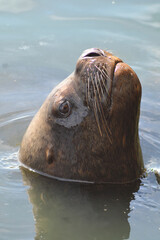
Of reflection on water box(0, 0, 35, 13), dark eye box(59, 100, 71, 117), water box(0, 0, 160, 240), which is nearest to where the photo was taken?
water box(0, 0, 160, 240)

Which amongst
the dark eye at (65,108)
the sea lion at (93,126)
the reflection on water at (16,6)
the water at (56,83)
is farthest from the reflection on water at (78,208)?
the reflection on water at (16,6)

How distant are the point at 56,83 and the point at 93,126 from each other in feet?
9.50

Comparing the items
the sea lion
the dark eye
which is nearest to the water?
the sea lion

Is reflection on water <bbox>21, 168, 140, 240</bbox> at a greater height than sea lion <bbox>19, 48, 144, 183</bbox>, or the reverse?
sea lion <bbox>19, 48, 144, 183</bbox>

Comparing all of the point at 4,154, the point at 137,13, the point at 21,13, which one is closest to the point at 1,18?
the point at 21,13

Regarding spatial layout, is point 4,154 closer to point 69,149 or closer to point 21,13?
point 69,149

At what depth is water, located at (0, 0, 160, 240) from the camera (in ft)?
15.2

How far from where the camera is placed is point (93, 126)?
502 cm

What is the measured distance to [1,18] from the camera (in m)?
10.1

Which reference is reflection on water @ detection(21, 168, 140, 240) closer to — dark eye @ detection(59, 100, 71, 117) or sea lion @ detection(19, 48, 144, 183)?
sea lion @ detection(19, 48, 144, 183)

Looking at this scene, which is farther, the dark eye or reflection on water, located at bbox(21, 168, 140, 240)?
the dark eye

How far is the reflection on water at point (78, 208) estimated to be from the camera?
14.8 feet

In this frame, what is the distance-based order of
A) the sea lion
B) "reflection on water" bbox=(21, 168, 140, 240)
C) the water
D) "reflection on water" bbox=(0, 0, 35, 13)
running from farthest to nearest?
1. "reflection on water" bbox=(0, 0, 35, 13)
2. the sea lion
3. the water
4. "reflection on water" bbox=(21, 168, 140, 240)

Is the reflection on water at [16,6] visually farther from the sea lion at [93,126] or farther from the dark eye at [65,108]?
the dark eye at [65,108]
